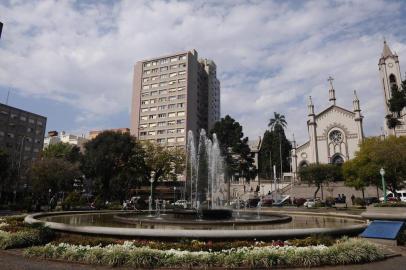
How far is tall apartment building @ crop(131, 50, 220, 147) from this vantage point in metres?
86.7

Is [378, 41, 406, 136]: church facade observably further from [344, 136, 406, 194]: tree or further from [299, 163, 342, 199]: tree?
[344, 136, 406, 194]: tree

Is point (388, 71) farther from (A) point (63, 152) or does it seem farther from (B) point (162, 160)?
(A) point (63, 152)

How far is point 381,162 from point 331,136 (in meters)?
38.4

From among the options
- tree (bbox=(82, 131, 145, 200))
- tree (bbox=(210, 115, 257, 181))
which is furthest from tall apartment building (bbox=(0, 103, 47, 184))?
tree (bbox=(210, 115, 257, 181))

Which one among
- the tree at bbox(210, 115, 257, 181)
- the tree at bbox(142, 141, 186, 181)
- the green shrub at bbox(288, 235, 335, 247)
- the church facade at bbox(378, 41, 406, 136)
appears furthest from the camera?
the church facade at bbox(378, 41, 406, 136)

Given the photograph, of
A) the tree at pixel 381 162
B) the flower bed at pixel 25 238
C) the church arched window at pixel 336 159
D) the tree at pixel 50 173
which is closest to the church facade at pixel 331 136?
the church arched window at pixel 336 159

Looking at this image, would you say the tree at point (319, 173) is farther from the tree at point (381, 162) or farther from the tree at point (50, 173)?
the tree at point (50, 173)

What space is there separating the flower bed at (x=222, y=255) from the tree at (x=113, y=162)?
41.7m

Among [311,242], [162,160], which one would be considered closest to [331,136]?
[162,160]

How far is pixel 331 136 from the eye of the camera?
251ft

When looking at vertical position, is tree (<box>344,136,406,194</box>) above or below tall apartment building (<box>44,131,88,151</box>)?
below

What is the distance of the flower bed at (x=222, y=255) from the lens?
8750mm

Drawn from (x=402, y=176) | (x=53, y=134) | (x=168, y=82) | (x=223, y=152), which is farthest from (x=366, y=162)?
(x=53, y=134)

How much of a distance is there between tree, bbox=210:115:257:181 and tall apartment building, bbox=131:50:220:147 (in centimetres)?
1814
